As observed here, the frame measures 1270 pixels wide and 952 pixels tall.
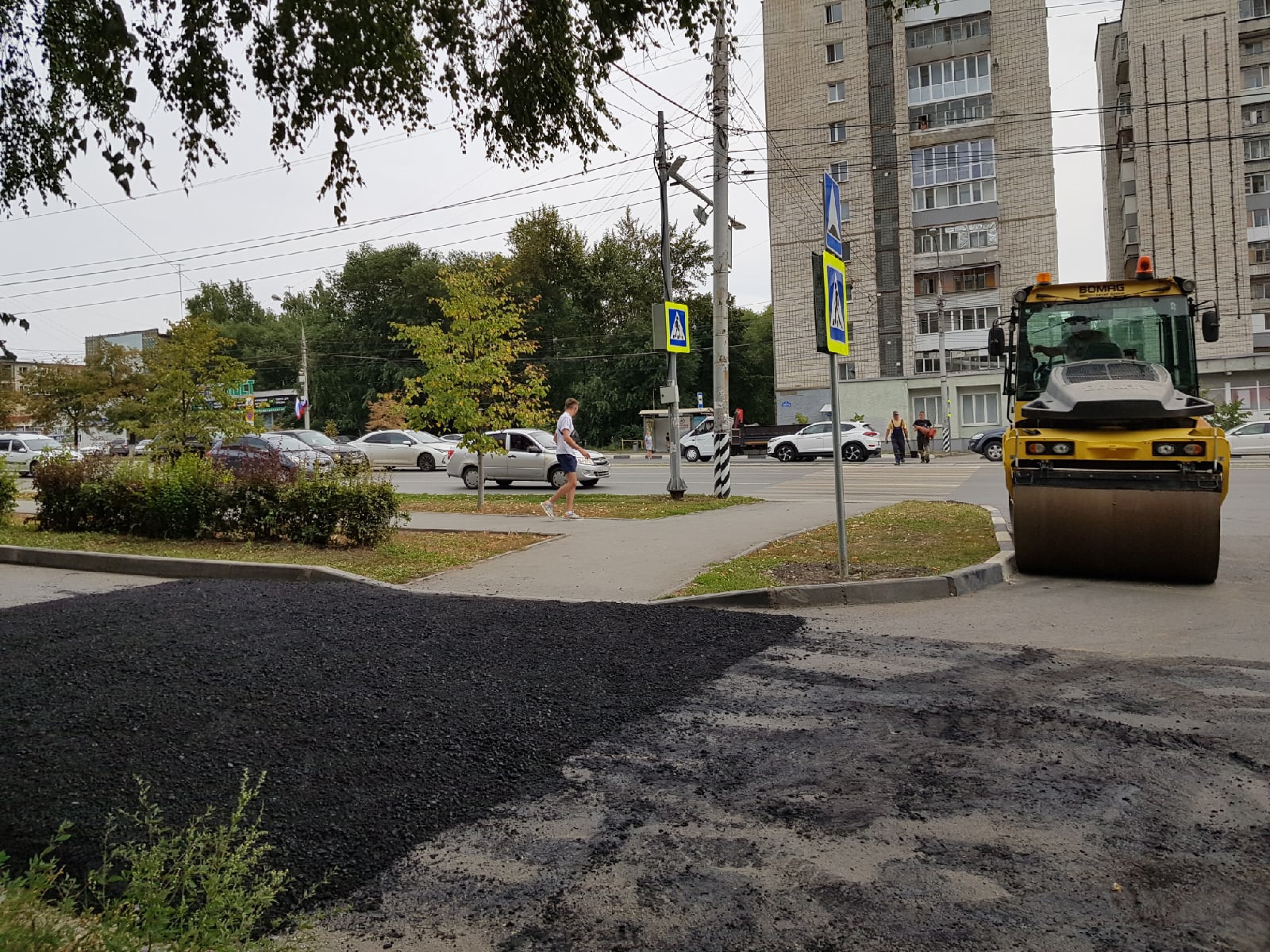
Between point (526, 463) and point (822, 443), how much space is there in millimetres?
19613

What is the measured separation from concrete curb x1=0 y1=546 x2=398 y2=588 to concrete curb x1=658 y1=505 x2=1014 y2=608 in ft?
10.3

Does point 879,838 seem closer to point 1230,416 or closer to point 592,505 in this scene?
point 592,505

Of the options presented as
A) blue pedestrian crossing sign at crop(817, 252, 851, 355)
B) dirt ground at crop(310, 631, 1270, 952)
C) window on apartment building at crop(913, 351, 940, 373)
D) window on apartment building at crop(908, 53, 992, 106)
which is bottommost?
dirt ground at crop(310, 631, 1270, 952)

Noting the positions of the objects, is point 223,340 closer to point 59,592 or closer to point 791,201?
point 59,592

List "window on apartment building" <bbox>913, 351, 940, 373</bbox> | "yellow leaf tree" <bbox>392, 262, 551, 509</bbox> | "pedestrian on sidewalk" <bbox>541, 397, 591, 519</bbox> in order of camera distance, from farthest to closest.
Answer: "window on apartment building" <bbox>913, 351, 940, 373</bbox>, "yellow leaf tree" <bbox>392, 262, 551, 509</bbox>, "pedestrian on sidewalk" <bbox>541, 397, 591, 519</bbox>

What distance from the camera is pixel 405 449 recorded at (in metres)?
36.7

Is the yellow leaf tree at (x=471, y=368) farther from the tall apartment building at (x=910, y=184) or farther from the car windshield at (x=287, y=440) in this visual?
the tall apartment building at (x=910, y=184)

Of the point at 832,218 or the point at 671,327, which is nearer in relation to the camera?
the point at 832,218

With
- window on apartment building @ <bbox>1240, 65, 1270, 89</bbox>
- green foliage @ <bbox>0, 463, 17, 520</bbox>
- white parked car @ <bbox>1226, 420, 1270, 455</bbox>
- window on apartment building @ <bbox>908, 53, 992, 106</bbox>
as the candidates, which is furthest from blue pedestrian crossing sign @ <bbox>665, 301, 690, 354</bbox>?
window on apartment building @ <bbox>1240, 65, 1270, 89</bbox>

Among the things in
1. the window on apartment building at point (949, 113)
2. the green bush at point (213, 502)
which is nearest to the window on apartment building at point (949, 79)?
the window on apartment building at point (949, 113)

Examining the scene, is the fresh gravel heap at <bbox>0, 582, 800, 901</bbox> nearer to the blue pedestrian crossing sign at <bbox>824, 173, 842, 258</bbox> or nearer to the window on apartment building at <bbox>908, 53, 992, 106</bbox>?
the blue pedestrian crossing sign at <bbox>824, 173, 842, 258</bbox>

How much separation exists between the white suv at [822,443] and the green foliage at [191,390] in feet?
82.4

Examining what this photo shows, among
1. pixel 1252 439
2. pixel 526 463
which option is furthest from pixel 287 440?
pixel 1252 439

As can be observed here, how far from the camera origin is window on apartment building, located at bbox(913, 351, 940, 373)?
56094 mm
